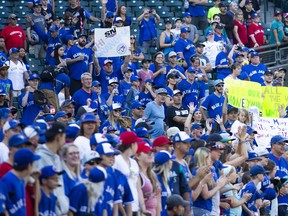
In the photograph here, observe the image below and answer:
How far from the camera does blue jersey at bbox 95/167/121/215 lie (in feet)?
39.3

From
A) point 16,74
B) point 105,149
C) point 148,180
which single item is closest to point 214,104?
point 16,74

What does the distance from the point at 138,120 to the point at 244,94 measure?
12.2ft

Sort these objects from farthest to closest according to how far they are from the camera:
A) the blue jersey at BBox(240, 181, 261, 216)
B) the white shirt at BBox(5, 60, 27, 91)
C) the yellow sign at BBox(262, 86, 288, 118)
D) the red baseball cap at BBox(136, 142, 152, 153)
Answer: the yellow sign at BBox(262, 86, 288, 118) → the white shirt at BBox(5, 60, 27, 91) → the blue jersey at BBox(240, 181, 261, 216) → the red baseball cap at BBox(136, 142, 152, 153)

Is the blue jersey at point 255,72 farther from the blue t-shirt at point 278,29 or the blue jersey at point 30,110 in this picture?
the blue jersey at point 30,110

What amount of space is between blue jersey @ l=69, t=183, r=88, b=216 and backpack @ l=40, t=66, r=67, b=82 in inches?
281

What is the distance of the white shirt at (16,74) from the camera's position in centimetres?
1972

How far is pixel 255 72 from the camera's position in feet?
74.7

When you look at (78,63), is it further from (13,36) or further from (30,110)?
(30,110)

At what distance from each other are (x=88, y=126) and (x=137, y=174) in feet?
2.62

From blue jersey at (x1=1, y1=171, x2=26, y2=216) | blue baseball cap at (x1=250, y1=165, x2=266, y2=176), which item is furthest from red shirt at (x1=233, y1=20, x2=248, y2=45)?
blue jersey at (x1=1, y1=171, x2=26, y2=216)

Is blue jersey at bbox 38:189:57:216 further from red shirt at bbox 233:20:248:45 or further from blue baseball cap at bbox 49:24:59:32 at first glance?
red shirt at bbox 233:20:248:45

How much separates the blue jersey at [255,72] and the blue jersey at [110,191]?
1081cm

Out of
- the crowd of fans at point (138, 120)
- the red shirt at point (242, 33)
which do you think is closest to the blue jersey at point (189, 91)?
the crowd of fans at point (138, 120)

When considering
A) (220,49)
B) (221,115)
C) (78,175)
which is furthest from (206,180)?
(220,49)
